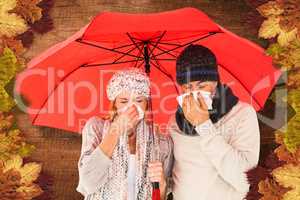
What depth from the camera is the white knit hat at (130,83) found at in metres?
2.33

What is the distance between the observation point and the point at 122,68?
2.61 m

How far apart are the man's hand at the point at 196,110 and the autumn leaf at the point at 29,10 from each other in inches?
27.4

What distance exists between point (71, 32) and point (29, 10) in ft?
2.42

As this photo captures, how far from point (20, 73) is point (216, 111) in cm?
81

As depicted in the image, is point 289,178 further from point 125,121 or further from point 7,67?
point 7,67

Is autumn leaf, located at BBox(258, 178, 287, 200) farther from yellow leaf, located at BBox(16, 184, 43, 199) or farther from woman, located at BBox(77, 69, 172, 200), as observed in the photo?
yellow leaf, located at BBox(16, 184, 43, 199)

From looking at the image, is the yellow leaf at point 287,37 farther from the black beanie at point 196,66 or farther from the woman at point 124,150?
the woman at point 124,150

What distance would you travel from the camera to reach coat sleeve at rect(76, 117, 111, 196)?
225 cm

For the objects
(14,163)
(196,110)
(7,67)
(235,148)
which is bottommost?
(14,163)

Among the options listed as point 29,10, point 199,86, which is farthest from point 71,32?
point 199,86

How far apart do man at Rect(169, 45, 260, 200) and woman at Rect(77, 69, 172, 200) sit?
0.14 metres

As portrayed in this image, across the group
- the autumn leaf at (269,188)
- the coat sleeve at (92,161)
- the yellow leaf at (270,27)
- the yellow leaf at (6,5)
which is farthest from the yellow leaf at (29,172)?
the yellow leaf at (270,27)

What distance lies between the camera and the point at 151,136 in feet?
8.14

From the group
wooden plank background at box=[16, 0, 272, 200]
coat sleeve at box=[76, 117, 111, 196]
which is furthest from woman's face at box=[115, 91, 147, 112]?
wooden plank background at box=[16, 0, 272, 200]
